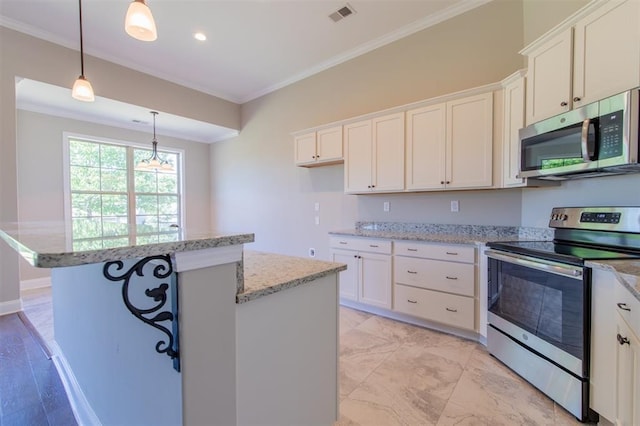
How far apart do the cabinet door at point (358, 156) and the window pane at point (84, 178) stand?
4.37 metres

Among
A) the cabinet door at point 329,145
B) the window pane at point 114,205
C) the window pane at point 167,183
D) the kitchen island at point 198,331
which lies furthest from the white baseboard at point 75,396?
the window pane at point 167,183

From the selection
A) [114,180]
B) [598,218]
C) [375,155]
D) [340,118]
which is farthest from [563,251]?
[114,180]

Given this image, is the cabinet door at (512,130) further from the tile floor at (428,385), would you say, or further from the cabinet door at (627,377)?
the tile floor at (428,385)

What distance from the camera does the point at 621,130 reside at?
159cm

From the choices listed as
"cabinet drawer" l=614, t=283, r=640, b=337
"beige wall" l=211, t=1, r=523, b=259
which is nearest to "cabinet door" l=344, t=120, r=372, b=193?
"beige wall" l=211, t=1, r=523, b=259

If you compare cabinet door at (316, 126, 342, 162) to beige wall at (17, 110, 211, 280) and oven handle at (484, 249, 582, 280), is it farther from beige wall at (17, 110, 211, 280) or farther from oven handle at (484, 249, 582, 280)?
beige wall at (17, 110, 211, 280)

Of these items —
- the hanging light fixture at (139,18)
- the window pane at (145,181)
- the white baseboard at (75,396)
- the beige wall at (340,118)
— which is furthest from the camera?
the window pane at (145,181)

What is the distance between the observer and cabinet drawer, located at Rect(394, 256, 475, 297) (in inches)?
97.5

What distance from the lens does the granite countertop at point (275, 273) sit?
3.44 feet

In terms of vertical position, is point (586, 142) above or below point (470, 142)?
below

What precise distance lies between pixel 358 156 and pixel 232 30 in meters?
2.08

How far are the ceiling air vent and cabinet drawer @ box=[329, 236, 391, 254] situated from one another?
8.03 feet

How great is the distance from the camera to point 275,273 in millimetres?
1258

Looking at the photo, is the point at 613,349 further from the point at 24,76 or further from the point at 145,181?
the point at 145,181
